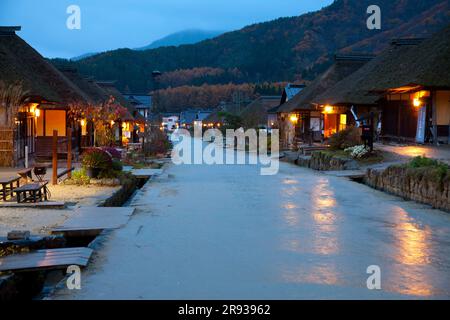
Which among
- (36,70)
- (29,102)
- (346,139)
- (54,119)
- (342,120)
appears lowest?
(346,139)

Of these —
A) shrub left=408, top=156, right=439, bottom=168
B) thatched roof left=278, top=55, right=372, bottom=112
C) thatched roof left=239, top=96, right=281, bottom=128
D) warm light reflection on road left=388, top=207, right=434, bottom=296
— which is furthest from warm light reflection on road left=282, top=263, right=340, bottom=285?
thatched roof left=239, top=96, right=281, bottom=128

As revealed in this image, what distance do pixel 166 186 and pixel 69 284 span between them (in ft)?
37.4

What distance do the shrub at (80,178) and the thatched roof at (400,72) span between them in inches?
537

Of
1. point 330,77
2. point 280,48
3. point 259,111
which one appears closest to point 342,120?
point 330,77

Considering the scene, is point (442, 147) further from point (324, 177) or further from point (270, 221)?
point (270, 221)

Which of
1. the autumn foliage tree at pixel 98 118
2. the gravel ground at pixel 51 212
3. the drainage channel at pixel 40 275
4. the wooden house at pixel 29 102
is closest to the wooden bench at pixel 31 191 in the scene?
the gravel ground at pixel 51 212

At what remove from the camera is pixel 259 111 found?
206 ft

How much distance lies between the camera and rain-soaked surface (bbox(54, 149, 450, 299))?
589 centimetres

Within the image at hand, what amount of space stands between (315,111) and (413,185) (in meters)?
27.8

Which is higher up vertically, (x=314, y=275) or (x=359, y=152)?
(x=359, y=152)

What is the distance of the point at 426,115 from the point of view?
23.7m

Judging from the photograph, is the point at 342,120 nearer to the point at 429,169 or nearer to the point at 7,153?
the point at 7,153

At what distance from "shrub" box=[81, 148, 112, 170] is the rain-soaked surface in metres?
3.57

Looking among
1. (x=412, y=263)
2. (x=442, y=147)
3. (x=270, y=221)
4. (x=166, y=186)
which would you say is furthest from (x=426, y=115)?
(x=412, y=263)
